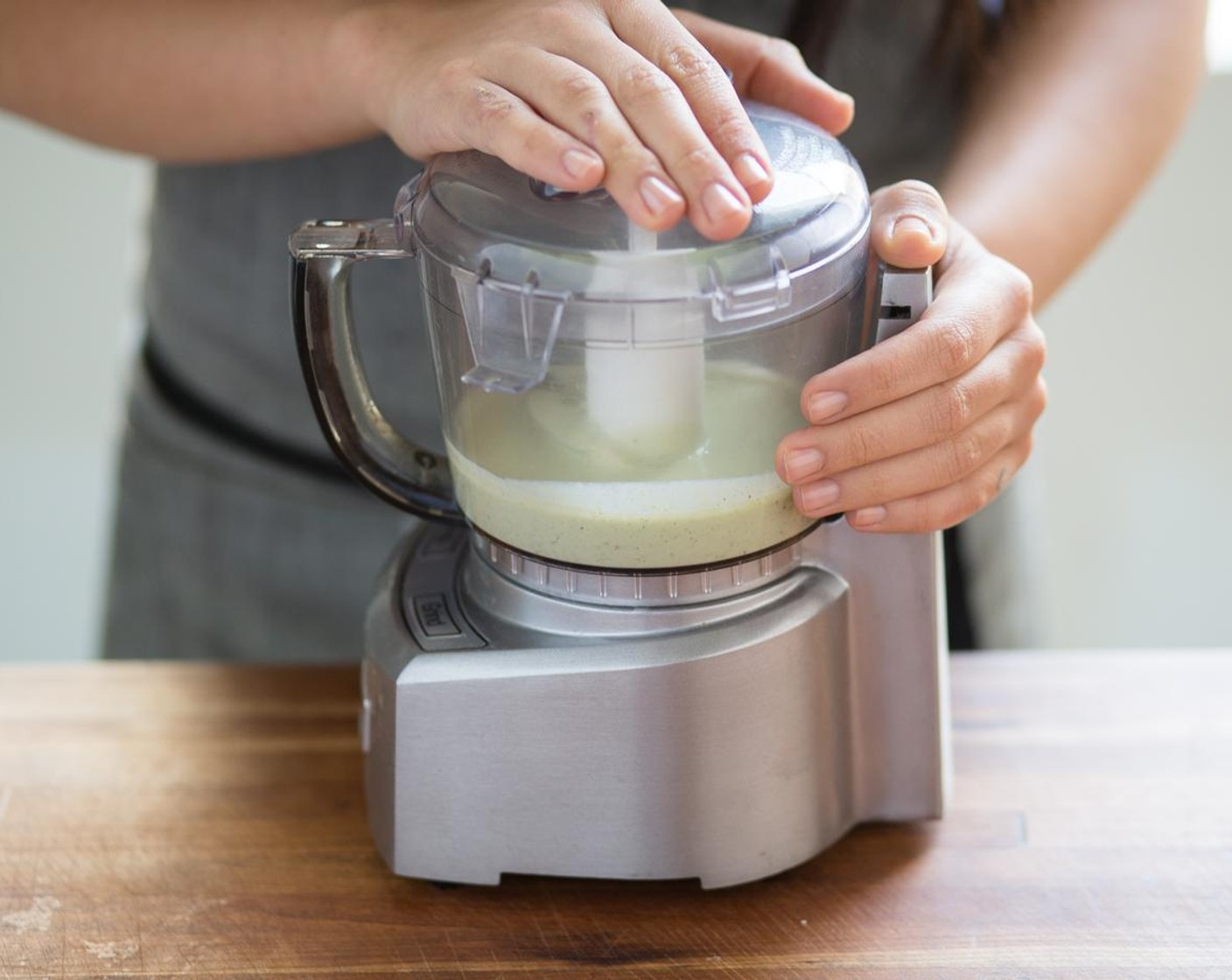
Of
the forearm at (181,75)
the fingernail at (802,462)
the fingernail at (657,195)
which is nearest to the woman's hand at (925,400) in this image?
the fingernail at (802,462)

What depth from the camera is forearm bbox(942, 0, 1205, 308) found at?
32.2 inches

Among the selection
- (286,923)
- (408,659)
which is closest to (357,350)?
(408,659)

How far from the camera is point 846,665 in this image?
2.17ft

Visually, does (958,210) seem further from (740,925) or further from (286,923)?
(286,923)

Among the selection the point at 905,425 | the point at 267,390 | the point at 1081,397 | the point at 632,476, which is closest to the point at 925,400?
the point at 905,425

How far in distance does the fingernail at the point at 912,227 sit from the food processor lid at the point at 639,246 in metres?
0.01

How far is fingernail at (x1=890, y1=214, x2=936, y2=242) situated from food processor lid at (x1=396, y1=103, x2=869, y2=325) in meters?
0.01

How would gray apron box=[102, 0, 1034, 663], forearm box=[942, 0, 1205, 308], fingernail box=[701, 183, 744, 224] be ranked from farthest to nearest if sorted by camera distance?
gray apron box=[102, 0, 1034, 663] → forearm box=[942, 0, 1205, 308] → fingernail box=[701, 183, 744, 224]

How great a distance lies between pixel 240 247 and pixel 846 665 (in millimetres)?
520

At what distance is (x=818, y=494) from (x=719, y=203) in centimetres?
14

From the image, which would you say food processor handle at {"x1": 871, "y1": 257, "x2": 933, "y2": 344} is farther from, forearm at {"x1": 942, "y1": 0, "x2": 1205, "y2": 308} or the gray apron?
the gray apron

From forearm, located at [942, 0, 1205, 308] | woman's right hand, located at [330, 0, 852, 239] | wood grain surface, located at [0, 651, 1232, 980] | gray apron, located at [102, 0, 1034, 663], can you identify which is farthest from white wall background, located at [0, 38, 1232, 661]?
woman's right hand, located at [330, 0, 852, 239]

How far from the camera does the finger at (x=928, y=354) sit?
58cm

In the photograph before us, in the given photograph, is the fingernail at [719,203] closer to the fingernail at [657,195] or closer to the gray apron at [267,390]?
the fingernail at [657,195]
